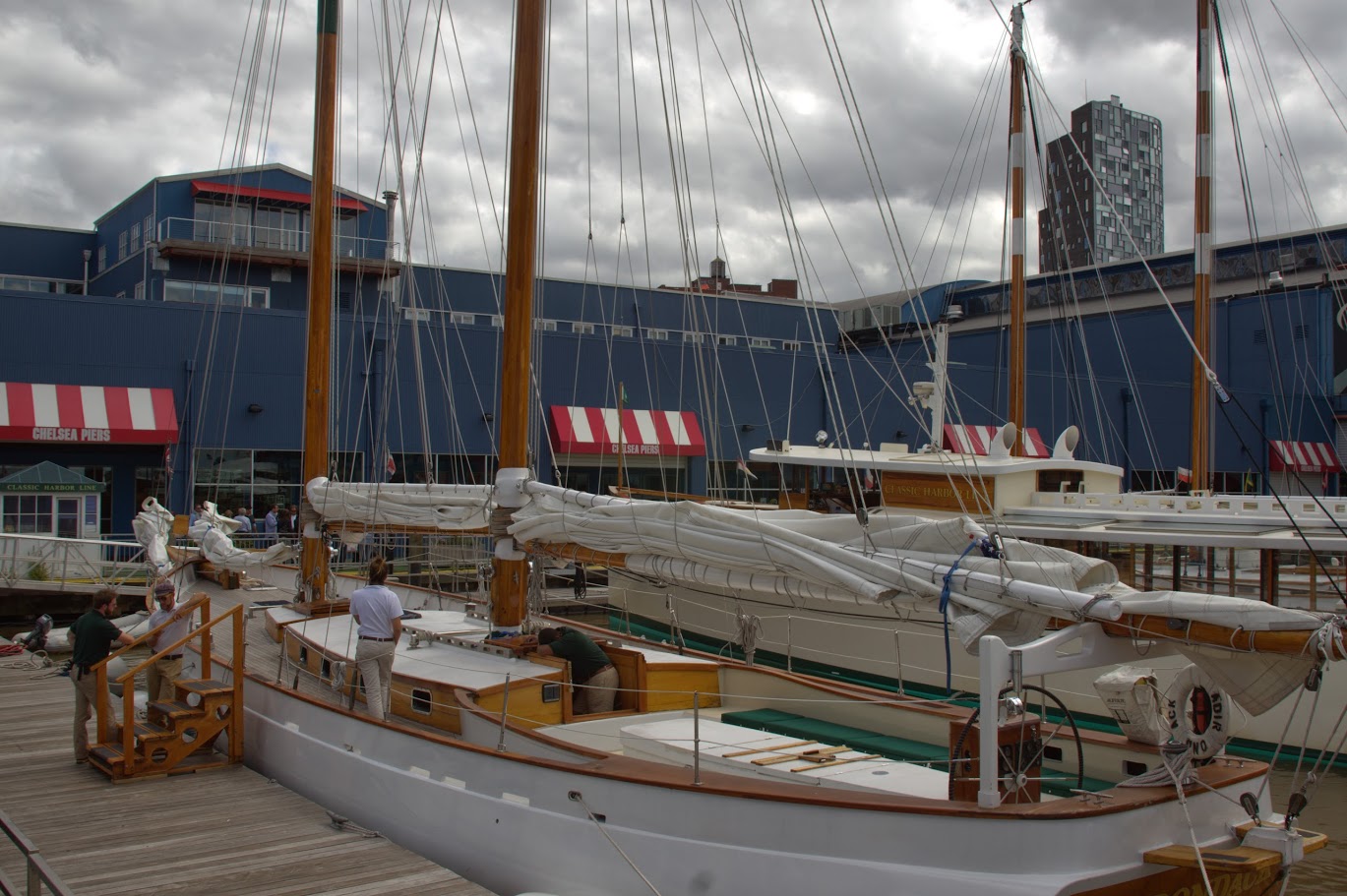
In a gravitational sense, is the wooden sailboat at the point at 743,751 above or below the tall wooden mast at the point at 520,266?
below

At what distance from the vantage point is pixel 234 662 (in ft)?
30.8

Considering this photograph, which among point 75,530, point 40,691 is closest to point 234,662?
point 40,691

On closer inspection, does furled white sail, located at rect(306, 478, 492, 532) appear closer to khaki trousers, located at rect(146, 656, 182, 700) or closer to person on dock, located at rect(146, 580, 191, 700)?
person on dock, located at rect(146, 580, 191, 700)

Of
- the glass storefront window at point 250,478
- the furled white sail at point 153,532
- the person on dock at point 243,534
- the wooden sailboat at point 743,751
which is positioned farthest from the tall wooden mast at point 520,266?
the glass storefront window at point 250,478

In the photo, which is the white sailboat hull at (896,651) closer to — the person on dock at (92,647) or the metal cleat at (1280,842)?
the person on dock at (92,647)

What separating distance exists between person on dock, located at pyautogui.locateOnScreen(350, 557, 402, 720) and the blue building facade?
438 cm

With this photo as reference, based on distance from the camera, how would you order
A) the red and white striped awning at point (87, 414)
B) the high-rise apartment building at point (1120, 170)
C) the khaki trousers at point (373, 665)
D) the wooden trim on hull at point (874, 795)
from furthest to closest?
the high-rise apartment building at point (1120, 170), the red and white striped awning at point (87, 414), the khaki trousers at point (373, 665), the wooden trim on hull at point (874, 795)

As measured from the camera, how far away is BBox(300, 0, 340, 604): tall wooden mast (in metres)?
13.2

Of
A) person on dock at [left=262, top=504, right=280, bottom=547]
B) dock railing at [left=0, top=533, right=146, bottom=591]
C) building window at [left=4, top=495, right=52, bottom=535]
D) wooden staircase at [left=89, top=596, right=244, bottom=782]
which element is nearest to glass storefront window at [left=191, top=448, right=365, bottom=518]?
person on dock at [left=262, top=504, right=280, bottom=547]

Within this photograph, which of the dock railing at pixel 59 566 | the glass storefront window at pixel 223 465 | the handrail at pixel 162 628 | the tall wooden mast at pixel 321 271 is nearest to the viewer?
the handrail at pixel 162 628

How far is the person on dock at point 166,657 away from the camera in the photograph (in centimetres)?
973

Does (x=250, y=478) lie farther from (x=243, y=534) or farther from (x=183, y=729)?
(x=183, y=729)

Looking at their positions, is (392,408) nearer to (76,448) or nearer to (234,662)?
(76,448)

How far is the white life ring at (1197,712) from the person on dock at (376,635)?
18.3 ft
